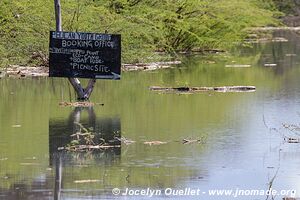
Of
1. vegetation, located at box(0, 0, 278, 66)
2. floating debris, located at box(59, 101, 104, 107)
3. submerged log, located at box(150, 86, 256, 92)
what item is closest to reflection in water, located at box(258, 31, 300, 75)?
vegetation, located at box(0, 0, 278, 66)

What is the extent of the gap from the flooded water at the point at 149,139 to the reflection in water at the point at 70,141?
15mm

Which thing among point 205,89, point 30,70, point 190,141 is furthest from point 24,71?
point 190,141

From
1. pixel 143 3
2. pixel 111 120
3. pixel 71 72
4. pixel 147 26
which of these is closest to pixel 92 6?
pixel 147 26

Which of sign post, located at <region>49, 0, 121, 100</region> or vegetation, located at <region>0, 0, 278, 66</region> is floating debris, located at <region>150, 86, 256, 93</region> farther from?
sign post, located at <region>49, 0, 121, 100</region>

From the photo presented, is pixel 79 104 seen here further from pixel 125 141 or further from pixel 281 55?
pixel 281 55

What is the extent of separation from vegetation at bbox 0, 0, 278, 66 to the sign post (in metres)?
6.66

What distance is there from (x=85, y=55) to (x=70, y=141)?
4832mm

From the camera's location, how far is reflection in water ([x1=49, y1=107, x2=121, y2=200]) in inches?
486

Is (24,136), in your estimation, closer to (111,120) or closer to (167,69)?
(111,120)

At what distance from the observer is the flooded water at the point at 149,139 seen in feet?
35.9

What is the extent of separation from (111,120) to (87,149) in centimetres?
308

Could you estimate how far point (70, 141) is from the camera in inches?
559

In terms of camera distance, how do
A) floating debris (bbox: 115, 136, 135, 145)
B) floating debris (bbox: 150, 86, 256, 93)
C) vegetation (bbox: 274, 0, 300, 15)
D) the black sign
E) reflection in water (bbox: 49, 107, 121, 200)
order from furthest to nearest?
vegetation (bbox: 274, 0, 300, 15)
floating debris (bbox: 150, 86, 256, 93)
the black sign
floating debris (bbox: 115, 136, 135, 145)
reflection in water (bbox: 49, 107, 121, 200)

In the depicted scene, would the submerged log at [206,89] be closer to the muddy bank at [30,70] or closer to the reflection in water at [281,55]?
the muddy bank at [30,70]
